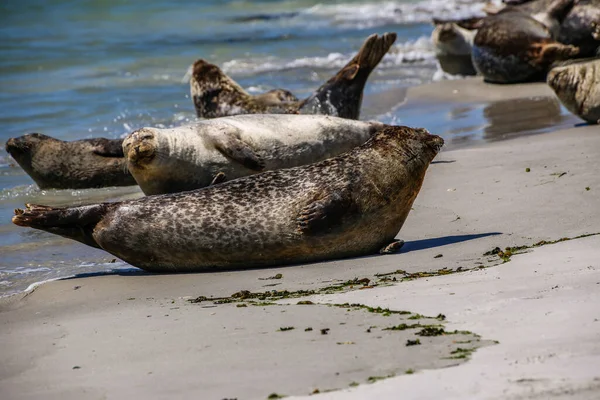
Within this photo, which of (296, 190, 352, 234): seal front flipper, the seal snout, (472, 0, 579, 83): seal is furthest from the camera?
(472, 0, 579, 83): seal

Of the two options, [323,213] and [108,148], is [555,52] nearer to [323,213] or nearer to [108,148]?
[108,148]

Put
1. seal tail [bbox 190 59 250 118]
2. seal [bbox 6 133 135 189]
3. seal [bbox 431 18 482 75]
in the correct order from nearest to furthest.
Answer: seal [bbox 6 133 135 189] → seal tail [bbox 190 59 250 118] → seal [bbox 431 18 482 75]

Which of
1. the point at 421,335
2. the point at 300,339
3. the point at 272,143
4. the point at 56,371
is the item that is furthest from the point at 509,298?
the point at 272,143

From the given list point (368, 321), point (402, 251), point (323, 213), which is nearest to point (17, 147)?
point (323, 213)

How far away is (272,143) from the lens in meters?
8.20

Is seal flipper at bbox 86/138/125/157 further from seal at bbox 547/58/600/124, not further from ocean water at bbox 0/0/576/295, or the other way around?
seal at bbox 547/58/600/124

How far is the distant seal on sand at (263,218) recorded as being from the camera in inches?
239

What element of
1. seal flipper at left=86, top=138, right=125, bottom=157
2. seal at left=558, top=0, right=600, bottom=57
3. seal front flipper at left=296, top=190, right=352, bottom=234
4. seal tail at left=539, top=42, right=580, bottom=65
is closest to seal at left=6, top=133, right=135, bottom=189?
seal flipper at left=86, top=138, right=125, bottom=157

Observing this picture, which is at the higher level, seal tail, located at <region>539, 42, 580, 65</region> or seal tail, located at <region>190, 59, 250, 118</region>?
seal tail, located at <region>190, 59, 250, 118</region>

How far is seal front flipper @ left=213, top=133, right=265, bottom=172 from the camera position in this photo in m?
7.93

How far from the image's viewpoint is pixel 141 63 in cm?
2044

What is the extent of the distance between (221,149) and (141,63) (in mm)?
12846

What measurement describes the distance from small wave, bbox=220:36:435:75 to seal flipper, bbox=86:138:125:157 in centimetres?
837

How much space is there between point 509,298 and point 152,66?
16299 mm
